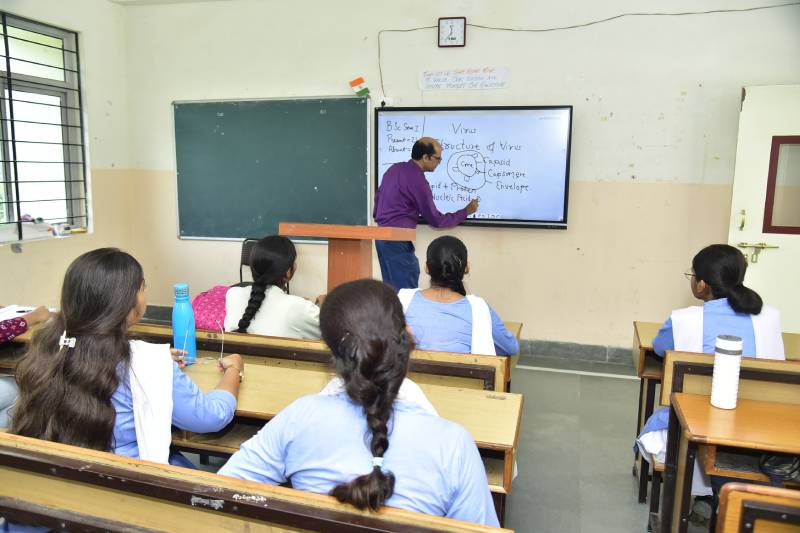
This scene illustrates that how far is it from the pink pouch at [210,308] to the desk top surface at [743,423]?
2.90 m

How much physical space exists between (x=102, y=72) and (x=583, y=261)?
4090 millimetres

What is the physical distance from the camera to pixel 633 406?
3537 mm

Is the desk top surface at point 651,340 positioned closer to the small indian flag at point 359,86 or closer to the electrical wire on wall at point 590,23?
the electrical wire on wall at point 590,23

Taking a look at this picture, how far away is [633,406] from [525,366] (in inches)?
34.6

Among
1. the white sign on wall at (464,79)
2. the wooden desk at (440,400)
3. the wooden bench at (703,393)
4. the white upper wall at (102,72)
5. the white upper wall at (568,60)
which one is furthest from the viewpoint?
the white upper wall at (102,72)

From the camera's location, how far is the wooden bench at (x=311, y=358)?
1.98 m

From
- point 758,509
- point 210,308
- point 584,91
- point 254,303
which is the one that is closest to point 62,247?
point 210,308

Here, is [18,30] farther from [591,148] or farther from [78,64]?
[591,148]

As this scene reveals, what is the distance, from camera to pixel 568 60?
4125 millimetres

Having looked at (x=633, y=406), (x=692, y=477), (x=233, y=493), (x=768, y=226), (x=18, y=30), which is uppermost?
(x=18, y=30)

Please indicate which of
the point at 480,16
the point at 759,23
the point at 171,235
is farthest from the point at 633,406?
the point at 171,235

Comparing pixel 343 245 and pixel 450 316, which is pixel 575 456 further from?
pixel 343 245

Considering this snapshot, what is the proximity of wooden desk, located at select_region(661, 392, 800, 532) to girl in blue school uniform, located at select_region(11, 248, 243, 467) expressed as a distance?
1.39 metres

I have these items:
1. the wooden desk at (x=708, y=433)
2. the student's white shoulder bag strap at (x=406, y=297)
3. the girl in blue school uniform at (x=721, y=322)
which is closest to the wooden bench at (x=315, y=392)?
the student's white shoulder bag strap at (x=406, y=297)
